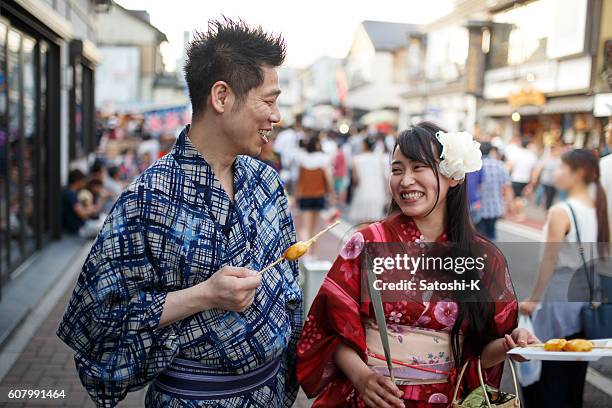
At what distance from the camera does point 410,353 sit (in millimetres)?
2092

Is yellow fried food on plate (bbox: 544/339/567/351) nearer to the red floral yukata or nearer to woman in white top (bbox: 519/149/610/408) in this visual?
the red floral yukata

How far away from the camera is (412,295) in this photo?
2.08 metres

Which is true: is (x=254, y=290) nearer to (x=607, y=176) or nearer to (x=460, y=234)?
(x=460, y=234)

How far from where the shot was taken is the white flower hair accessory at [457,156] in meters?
2.11

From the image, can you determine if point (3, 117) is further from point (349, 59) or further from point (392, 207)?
point (349, 59)

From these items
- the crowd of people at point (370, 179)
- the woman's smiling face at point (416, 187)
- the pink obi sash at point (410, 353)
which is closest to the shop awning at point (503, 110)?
the crowd of people at point (370, 179)

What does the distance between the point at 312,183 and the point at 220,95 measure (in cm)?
748

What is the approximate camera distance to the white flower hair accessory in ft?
6.93

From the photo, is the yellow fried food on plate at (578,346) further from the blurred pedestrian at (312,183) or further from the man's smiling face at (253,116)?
the blurred pedestrian at (312,183)

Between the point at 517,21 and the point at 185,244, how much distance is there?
780 inches

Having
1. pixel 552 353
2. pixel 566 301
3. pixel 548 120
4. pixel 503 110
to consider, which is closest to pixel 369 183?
pixel 566 301

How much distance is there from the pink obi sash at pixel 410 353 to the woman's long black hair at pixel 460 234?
73mm

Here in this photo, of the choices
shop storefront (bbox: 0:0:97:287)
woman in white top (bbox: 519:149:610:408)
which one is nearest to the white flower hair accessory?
woman in white top (bbox: 519:149:610:408)

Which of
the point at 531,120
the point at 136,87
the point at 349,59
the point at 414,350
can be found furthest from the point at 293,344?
the point at 349,59
